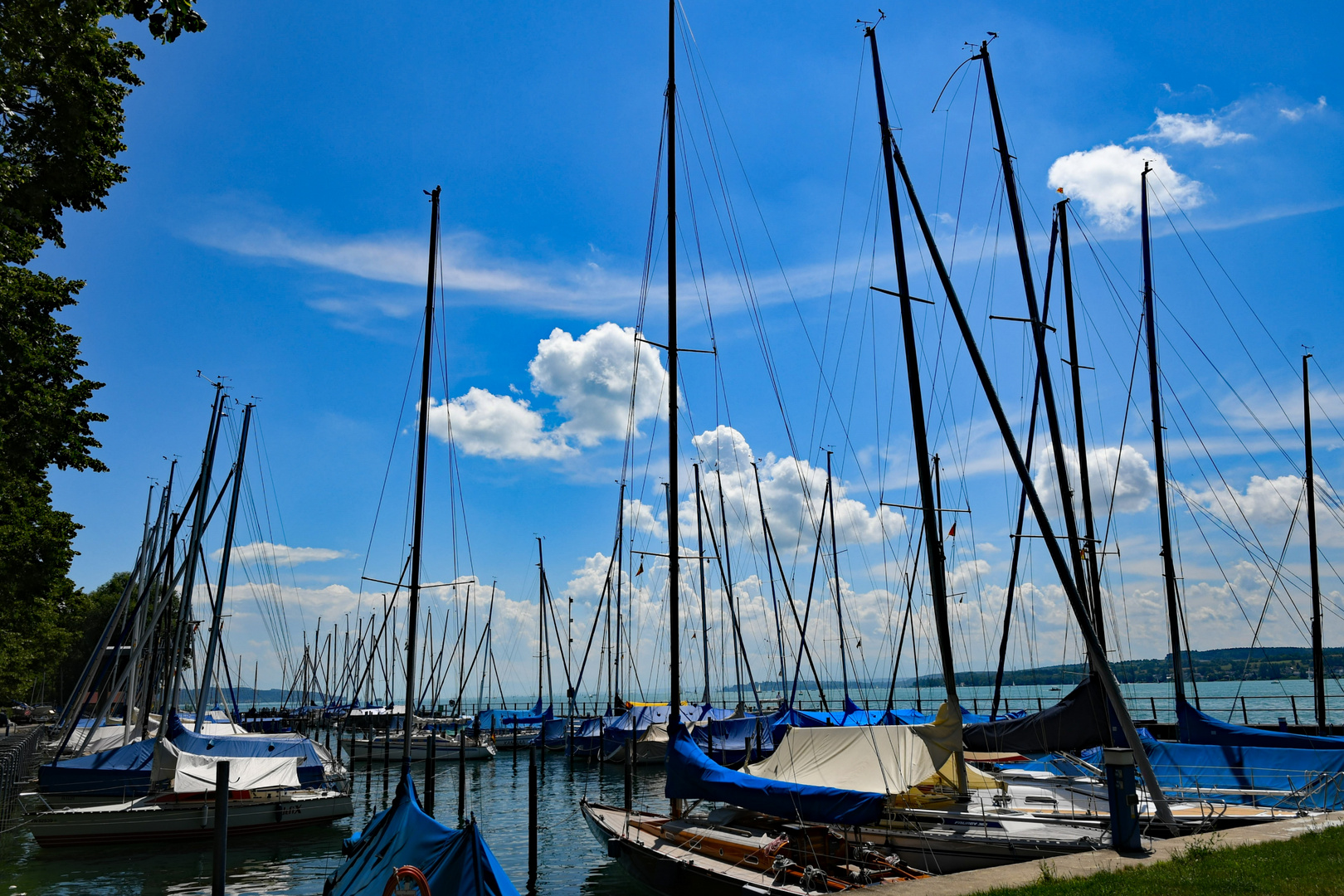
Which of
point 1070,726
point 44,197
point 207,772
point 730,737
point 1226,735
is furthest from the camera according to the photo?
point 730,737

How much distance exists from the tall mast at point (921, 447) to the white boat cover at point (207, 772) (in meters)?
23.7

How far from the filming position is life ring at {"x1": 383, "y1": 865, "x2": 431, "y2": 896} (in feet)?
37.6

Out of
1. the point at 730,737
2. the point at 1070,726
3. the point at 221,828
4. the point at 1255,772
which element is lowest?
the point at 730,737

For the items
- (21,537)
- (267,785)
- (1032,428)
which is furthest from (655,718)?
(21,537)

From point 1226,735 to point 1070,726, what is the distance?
4822 mm

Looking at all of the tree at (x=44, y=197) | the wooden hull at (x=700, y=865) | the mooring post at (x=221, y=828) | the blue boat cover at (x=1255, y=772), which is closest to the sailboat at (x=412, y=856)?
the mooring post at (x=221, y=828)

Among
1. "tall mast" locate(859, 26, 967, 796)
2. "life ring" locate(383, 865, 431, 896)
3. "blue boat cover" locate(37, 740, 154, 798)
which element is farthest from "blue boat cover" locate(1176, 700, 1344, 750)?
"blue boat cover" locate(37, 740, 154, 798)

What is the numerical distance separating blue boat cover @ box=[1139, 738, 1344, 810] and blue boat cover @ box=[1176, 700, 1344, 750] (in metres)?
1.15

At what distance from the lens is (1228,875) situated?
962cm

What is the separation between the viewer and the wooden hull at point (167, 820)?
2506cm

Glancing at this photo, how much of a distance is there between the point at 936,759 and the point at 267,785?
2387 cm

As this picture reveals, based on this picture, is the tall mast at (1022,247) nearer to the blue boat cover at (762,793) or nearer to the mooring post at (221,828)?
the blue boat cover at (762,793)

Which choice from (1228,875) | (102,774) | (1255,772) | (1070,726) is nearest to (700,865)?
(1228,875)

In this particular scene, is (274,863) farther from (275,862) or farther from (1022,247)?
(1022,247)
